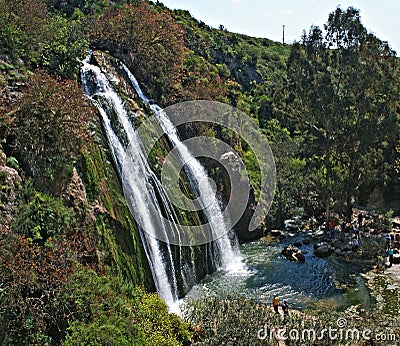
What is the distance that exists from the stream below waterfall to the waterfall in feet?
2.41

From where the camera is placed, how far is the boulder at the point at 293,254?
20203 millimetres

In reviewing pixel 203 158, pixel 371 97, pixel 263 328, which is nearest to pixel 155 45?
pixel 203 158

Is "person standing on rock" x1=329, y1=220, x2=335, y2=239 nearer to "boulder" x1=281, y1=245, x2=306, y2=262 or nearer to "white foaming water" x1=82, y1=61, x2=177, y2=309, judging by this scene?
"boulder" x1=281, y1=245, x2=306, y2=262

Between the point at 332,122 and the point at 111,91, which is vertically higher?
the point at 111,91

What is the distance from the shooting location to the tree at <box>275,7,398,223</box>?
22.5 metres

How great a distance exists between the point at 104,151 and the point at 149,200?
2.30m

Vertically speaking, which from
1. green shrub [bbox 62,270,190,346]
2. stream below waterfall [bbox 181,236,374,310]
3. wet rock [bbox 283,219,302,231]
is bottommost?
stream below waterfall [bbox 181,236,374,310]

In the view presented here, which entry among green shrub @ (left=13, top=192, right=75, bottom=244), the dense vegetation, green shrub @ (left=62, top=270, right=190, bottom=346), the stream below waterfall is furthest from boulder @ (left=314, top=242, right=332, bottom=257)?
green shrub @ (left=13, top=192, right=75, bottom=244)

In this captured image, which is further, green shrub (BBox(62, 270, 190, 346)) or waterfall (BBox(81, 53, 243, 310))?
waterfall (BBox(81, 53, 243, 310))

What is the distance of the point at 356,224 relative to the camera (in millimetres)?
24406

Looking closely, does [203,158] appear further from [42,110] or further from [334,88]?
[42,110]

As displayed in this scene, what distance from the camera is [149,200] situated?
50.3ft

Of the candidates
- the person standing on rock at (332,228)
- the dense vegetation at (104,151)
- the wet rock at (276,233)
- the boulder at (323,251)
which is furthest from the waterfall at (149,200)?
the person standing on rock at (332,228)

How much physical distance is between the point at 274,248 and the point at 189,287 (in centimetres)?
719
